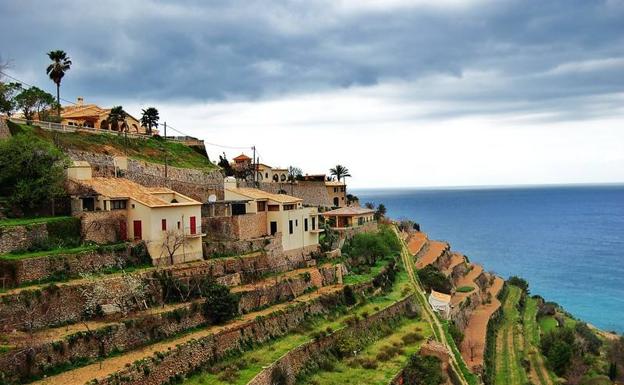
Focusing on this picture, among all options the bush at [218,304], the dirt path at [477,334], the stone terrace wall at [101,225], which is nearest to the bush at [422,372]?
the dirt path at [477,334]

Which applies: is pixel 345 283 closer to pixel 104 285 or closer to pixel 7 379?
pixel 104 285

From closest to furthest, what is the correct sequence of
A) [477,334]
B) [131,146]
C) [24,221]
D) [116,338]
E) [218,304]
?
[116,338] < [24,221] < [218,304] < [477,334] < [131,146]

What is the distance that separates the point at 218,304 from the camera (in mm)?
35219

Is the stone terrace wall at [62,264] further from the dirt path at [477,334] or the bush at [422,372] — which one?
the dirt path at [477,334]

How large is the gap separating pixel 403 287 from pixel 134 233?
85.1 feet

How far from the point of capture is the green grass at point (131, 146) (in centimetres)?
4762

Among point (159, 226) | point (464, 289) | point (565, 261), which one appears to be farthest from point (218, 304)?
point (565, 261)

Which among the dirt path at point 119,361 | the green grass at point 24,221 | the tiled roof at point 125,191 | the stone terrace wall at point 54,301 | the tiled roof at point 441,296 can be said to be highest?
the tiled roof at point 125,191

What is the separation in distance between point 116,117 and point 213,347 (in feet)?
117

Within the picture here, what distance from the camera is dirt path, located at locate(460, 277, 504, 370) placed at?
4974 centimetres

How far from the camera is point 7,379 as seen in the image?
24938 mm

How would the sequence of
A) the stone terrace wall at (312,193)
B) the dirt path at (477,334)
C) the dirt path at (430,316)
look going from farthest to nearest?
the stone terrace wall at (312,193), the dirt path at (477,334), the dirt path at (430,316)

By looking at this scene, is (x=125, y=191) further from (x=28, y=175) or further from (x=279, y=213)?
(x=279, y=213)

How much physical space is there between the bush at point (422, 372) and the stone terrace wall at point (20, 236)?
22.6 metres
